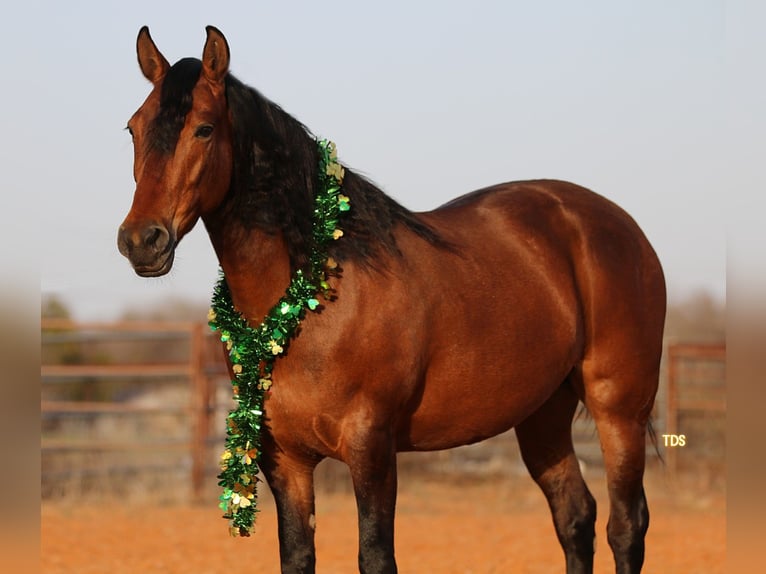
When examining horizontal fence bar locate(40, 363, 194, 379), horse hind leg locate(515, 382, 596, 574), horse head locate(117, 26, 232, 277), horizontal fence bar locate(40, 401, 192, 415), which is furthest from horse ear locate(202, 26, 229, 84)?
horizontal fence bar locate(40, 401, 192, 415)

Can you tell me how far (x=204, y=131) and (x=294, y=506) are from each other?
5.36 ft

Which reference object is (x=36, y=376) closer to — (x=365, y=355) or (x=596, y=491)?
(x=365, y=355)

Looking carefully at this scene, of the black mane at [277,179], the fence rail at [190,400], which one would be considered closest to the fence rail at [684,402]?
the fence rail at [190,400]

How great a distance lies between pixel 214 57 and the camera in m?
4.02

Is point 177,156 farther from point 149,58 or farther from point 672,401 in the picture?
point 672,401

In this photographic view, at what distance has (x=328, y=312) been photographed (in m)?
4.21

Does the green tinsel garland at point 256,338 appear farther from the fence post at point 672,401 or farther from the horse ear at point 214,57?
the fence post at point 672,401

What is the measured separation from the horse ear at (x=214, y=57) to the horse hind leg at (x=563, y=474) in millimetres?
2623

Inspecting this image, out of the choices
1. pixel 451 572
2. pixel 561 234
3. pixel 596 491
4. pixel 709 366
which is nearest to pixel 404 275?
pixel 561 234

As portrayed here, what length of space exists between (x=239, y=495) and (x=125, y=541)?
15.8 ft

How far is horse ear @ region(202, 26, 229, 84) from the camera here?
4.01 meters

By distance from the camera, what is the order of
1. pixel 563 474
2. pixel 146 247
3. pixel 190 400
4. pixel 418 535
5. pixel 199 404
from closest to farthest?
pixel 146 247 < pixel 563 474 < pixel 418 535 < pixel 199 404 < pixel 190 400

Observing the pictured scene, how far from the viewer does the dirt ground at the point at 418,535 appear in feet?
24.8

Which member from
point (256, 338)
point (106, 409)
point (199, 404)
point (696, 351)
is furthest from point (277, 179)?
point (696, 351)
